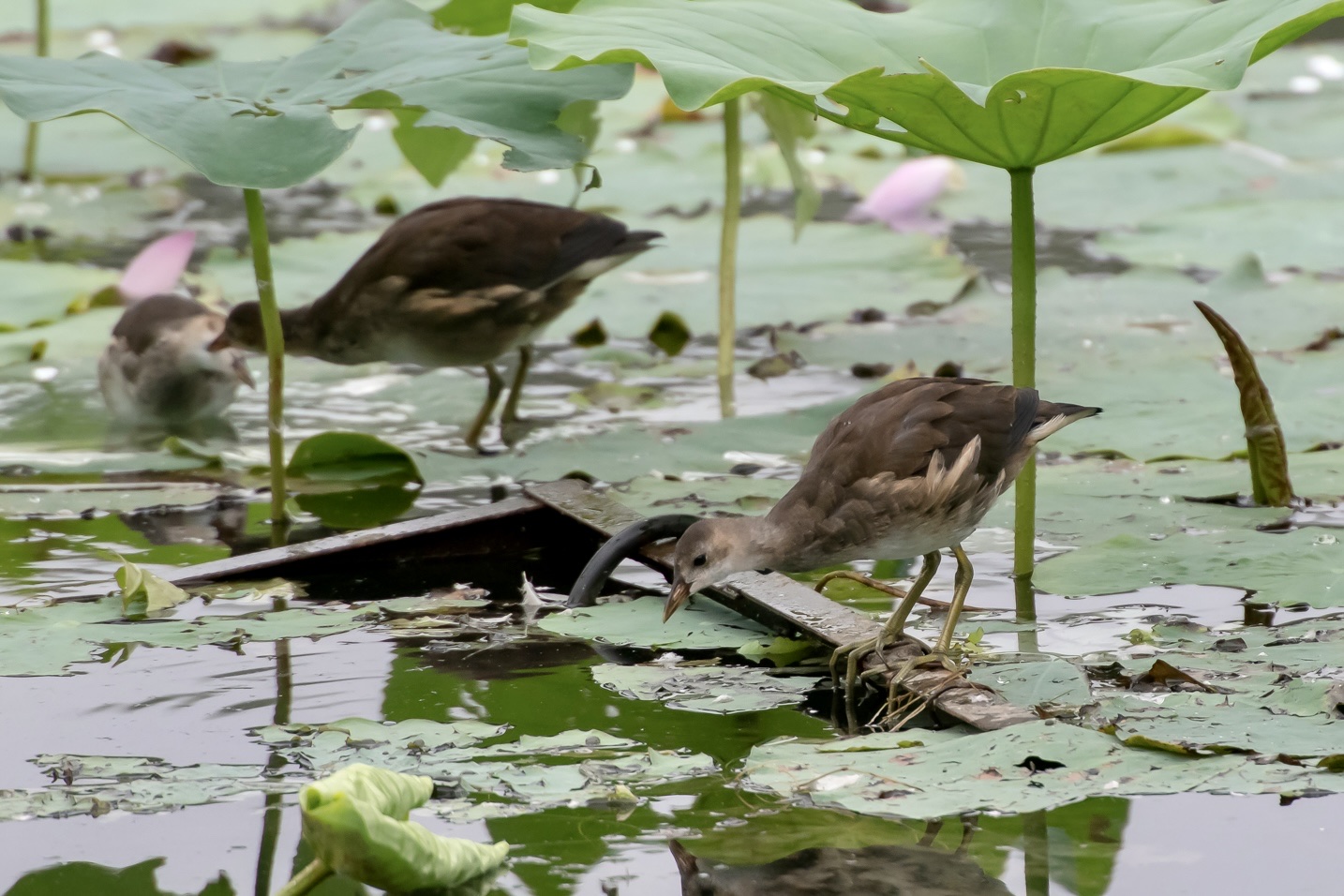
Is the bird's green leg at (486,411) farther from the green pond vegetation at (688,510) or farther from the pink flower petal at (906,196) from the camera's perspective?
the pink flower petal at (906,196)

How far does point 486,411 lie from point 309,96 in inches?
55.7

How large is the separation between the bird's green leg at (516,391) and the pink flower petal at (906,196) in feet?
9.87

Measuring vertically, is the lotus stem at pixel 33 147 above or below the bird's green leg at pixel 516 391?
above

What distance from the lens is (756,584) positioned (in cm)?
324

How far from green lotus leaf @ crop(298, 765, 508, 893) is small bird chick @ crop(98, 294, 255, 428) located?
3.20 meters

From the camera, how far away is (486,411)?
496 cm

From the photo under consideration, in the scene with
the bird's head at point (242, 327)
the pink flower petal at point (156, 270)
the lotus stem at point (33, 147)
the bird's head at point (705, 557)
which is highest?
the lotus stem at point (33, 147)

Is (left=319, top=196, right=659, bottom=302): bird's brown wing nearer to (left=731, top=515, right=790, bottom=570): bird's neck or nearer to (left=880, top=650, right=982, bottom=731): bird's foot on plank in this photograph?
(left=731, top=515, right=790, bottom=570): bird's neck

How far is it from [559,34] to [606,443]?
1.34 meters

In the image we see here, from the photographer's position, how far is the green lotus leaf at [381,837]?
184cm

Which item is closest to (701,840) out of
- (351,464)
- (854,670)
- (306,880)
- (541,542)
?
(306,880)

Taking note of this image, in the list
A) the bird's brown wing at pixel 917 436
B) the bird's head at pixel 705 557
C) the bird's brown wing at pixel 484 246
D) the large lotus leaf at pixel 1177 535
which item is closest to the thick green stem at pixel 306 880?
the bird's head at pixel 705 557

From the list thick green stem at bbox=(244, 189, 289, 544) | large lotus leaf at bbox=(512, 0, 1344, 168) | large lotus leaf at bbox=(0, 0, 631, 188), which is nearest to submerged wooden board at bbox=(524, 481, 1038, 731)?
thick green stem at bbox=(244, 189, 289, 544)

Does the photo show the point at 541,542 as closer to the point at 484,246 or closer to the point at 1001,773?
the point at 484,246
